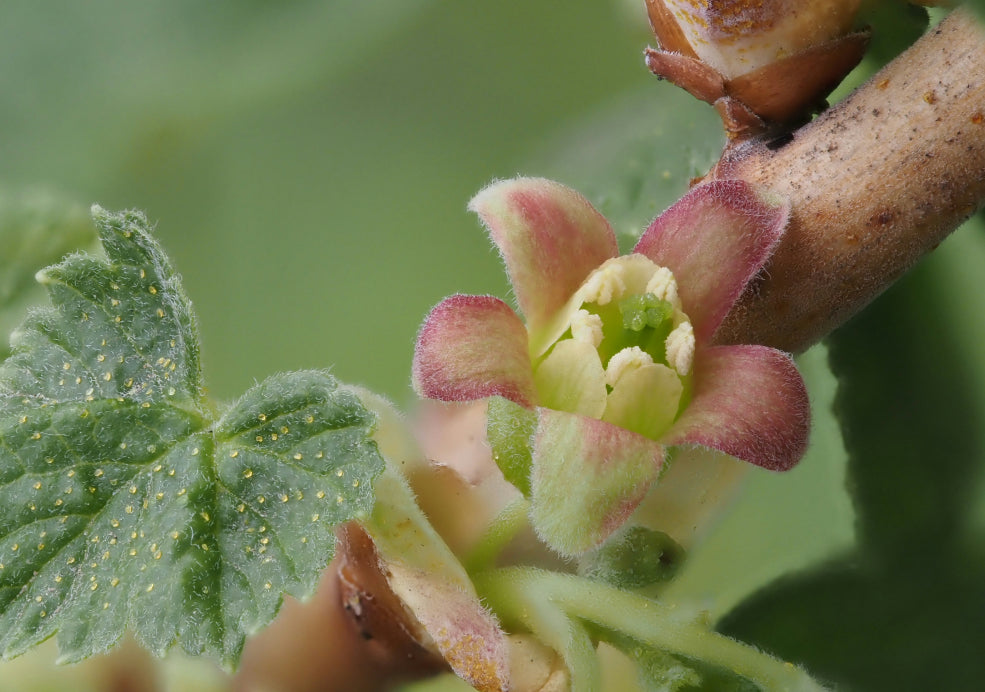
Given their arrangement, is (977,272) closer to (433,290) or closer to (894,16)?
(894,16)

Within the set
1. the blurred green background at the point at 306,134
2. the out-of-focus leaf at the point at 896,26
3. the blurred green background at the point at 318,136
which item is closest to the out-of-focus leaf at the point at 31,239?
the blurred green background at the point at 318,136

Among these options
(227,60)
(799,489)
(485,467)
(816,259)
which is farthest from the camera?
(227,60)

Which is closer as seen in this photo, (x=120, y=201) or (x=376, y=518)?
(x=376, y=518)

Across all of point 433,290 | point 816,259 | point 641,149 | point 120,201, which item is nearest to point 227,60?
point 120,201

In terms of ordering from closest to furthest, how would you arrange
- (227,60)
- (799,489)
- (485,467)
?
1. (485,467)
2. (799,489)
3. (227,60)

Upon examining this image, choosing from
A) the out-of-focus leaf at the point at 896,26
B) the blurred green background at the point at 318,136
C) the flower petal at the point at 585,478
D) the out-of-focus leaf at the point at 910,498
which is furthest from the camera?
the blurred green background at the point at 318,136

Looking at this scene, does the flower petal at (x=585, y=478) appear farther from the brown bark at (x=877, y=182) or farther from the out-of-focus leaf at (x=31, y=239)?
the out-of-focus leaf at (x=31, y=239)

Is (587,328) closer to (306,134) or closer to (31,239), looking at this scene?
(31,239)
